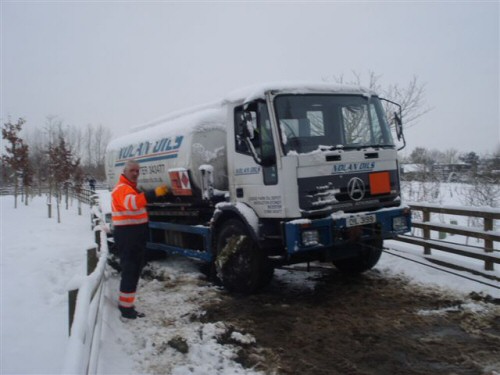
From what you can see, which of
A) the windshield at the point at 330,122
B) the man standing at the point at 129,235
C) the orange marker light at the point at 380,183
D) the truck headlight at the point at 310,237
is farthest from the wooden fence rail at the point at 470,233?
the man standing at the point at 129,235

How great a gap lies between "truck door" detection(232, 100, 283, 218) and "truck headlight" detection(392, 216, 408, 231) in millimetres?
1814

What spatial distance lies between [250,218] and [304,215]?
0.87 meters

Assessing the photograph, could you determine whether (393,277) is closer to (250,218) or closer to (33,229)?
(250,218)

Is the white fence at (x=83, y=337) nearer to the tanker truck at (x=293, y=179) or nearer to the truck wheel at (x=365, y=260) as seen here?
the tanker truck at (x=293, y=179)

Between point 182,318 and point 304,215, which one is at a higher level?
point 304,215

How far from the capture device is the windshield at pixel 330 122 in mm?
6125

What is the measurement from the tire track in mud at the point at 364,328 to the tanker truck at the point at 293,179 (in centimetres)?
57

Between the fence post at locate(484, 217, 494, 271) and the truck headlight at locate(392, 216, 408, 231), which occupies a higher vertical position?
the truck headlight at locate(392, 216, 408, 231)

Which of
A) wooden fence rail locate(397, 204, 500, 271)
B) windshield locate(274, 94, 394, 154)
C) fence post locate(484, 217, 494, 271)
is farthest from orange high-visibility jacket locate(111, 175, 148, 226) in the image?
fence post locate(484, 217, 494, 271)

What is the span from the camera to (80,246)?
11750 mm

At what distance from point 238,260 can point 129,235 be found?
5.83 ft

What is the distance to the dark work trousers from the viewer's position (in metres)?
5.68

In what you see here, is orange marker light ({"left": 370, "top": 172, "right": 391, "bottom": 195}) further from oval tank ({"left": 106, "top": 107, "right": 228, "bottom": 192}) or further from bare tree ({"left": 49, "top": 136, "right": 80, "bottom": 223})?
bare tree ({"left": 49, "top": 136, "right": 80, "bottom": 223})

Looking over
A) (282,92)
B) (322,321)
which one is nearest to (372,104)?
(282,92)
